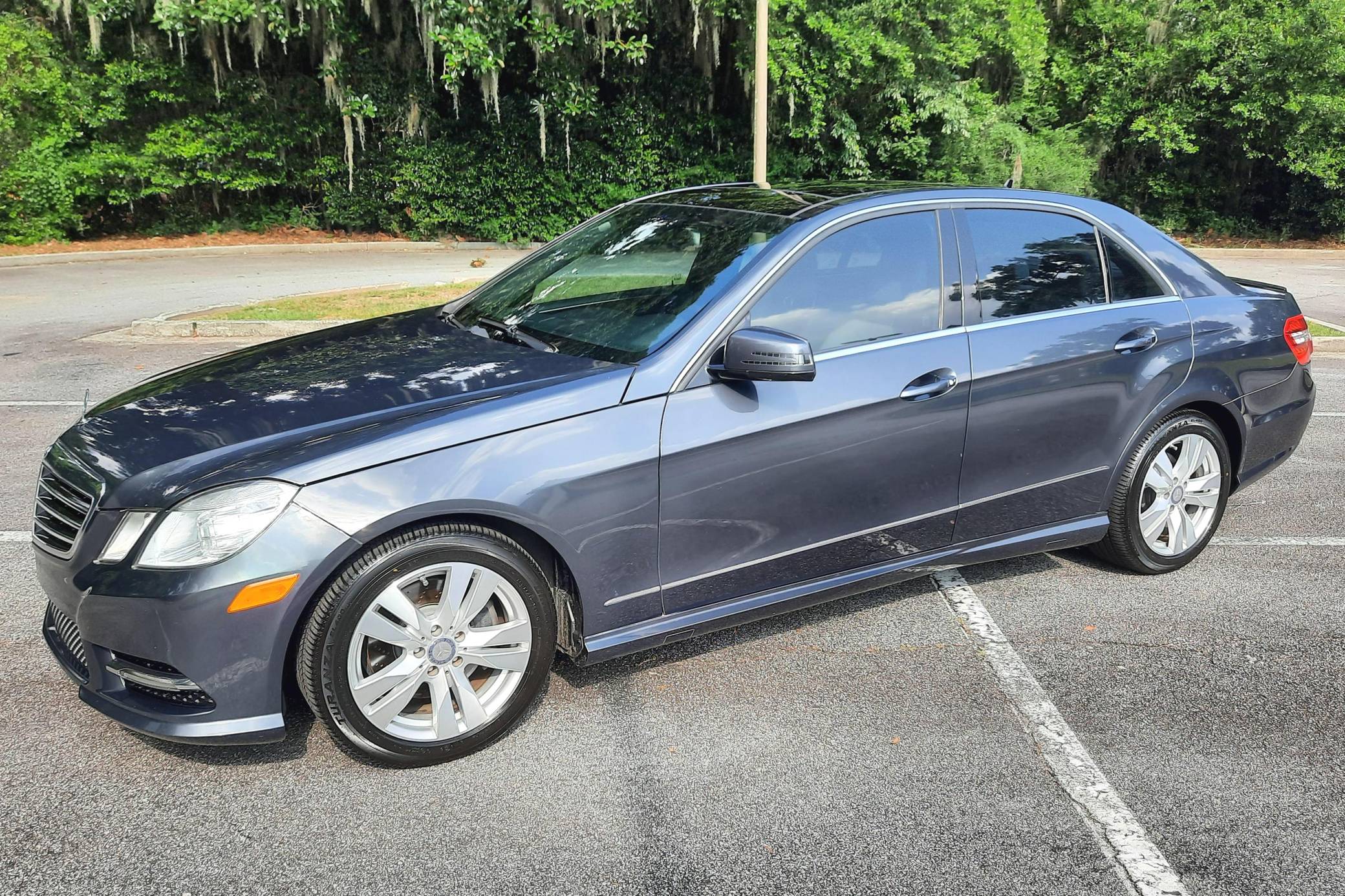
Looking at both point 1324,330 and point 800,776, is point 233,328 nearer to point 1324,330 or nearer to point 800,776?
point 800,776

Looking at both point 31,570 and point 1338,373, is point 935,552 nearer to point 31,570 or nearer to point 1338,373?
point 31,570

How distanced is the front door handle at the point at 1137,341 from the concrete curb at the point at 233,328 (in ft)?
26.3

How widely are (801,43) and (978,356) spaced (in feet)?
54.2

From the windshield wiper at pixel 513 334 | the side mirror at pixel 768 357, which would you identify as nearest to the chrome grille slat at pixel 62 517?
the windshield wiper at pixel 513 334

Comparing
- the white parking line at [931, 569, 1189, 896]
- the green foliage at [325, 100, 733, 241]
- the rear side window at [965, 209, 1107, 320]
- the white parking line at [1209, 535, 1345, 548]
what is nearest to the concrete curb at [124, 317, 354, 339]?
the rear side window at [965, 209, 1107, 320]

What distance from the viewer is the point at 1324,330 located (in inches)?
441

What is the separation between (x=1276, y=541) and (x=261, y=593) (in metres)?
4.72

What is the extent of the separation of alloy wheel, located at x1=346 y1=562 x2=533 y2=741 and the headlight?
388 millimetres

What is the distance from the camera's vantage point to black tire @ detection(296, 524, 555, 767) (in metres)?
2.95

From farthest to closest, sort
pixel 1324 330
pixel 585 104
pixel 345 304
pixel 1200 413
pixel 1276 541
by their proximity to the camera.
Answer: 1. pixel 585 104
2. pixel 345 304
3. pixel 1324 330
4. pixel 1276 541
5. pixel 1200 413

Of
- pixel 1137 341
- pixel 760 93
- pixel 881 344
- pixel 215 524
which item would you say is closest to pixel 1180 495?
pixel 1137 341

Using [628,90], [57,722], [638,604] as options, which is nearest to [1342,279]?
[628,90]

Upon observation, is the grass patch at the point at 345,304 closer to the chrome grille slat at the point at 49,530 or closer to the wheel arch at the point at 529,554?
the chrome grille slat at the point at 49,530

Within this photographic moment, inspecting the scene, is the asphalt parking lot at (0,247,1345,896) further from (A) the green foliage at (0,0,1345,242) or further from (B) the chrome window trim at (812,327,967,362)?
(A) the green foliage at (0,0,1345,242)
